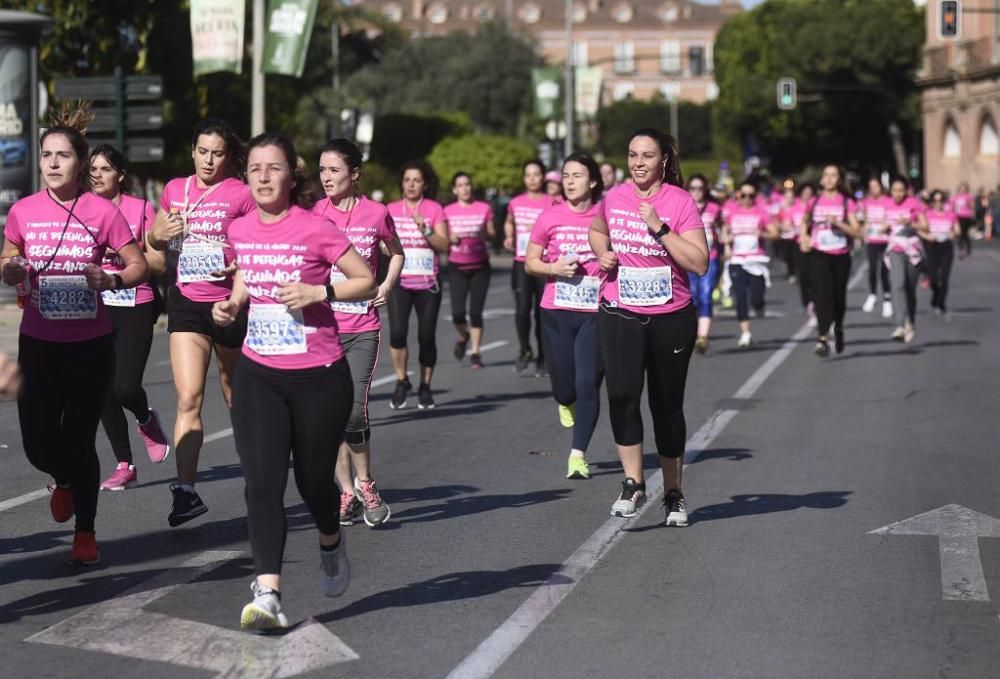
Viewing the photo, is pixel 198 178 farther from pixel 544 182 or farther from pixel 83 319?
pixel 544 182

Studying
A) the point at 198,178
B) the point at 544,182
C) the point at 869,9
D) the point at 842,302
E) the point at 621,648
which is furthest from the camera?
the point at 869,9

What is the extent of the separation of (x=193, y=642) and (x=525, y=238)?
10844mm

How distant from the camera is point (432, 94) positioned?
9500 centimetres

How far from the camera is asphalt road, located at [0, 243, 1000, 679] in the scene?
6027 millimetres

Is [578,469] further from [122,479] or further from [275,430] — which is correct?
[275,430]

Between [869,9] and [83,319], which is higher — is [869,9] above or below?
above

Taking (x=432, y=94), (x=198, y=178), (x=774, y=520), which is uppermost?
(x=432, y=94)

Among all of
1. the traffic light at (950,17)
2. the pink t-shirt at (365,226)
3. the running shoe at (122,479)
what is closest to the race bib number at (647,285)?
the pink t-shirt at (365,226)

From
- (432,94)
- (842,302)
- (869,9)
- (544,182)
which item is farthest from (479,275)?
(432,94)

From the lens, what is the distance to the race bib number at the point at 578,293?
1042cm

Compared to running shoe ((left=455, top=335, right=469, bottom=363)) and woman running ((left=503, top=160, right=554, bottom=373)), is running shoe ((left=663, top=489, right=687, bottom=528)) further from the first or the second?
running shoe ((left=455, top=335, right=469, bottom=363))

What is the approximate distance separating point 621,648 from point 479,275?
36.1 ft

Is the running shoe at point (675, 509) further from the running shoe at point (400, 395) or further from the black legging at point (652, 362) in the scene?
→ the running shoe at point (400, 395)

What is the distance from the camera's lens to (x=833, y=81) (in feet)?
284
